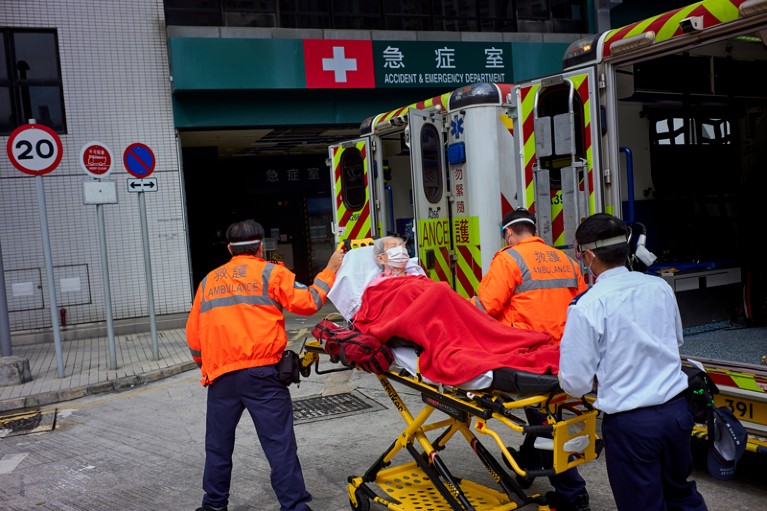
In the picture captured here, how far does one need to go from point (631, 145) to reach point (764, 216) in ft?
4.96

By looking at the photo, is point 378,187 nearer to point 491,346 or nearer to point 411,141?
point 411,141

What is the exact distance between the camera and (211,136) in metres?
13.4

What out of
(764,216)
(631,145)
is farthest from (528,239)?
(764,216)

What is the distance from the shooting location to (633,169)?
683 centimetres

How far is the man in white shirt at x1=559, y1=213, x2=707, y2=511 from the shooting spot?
2.82 m

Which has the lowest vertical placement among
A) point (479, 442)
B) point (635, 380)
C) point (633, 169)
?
point (479, 442)

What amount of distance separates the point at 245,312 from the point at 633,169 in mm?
4290

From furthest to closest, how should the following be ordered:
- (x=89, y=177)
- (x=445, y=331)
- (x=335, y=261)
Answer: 1. (x=89, y=177)
2. (x=335, y=261)
3. (x=445, y=331)

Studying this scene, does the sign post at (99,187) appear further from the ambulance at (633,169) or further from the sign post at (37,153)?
the ambulance at (633,169)

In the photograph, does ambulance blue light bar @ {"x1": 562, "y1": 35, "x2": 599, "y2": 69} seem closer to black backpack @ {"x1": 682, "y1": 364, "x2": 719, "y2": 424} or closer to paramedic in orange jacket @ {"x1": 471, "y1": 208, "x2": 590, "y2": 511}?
paramedic in orange jacket @ {"x1": 471, "y1": 208, "x2": 590, "y2": 511}

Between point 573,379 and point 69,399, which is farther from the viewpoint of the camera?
point 69,399

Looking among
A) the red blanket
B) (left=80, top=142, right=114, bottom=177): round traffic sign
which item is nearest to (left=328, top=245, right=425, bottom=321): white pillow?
the red blanket

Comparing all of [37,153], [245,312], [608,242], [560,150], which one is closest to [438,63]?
[37,153]

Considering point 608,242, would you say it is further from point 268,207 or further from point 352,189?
point 268,207
